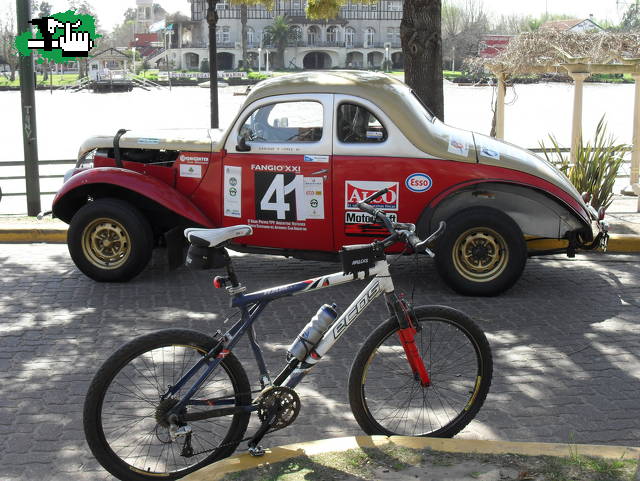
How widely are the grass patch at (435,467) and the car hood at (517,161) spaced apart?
430 cm

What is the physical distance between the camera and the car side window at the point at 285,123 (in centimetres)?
847

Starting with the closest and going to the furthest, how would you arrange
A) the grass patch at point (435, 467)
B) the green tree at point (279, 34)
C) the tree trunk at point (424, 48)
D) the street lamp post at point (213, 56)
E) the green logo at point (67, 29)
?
the grass patch at point (435, 467) < the tree trunk at point (424, 48) < the street lamp post at point (213, 56) < the green logo at point (67, 29) < the green tree at point (279, 34)

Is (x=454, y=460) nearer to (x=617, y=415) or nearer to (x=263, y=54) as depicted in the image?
(x=617, y=415)

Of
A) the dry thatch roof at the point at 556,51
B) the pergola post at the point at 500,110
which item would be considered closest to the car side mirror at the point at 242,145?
the pergola post at the point at 500,110

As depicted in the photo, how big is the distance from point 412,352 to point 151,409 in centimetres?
131

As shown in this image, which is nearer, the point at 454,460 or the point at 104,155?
the point at 454,460

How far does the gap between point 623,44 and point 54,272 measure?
941 cm

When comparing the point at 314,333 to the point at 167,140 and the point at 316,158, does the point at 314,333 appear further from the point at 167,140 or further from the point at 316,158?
→ the point at 167,140

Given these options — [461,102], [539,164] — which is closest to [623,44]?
[539,164]

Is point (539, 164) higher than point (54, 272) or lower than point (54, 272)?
higher

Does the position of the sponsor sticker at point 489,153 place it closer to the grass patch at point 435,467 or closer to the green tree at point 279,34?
the grass patch at point 435,467

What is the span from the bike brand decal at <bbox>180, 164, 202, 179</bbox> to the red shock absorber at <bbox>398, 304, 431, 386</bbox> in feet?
14.7

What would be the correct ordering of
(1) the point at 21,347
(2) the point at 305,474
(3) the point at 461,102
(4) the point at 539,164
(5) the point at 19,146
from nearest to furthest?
1. (2) the point at 305,474
2. (1) the point at 21,347
3. (4) the point at 539,164
4. (5) the point at 19,146
5. (3) the point at 461,102

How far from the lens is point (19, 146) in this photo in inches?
1108
